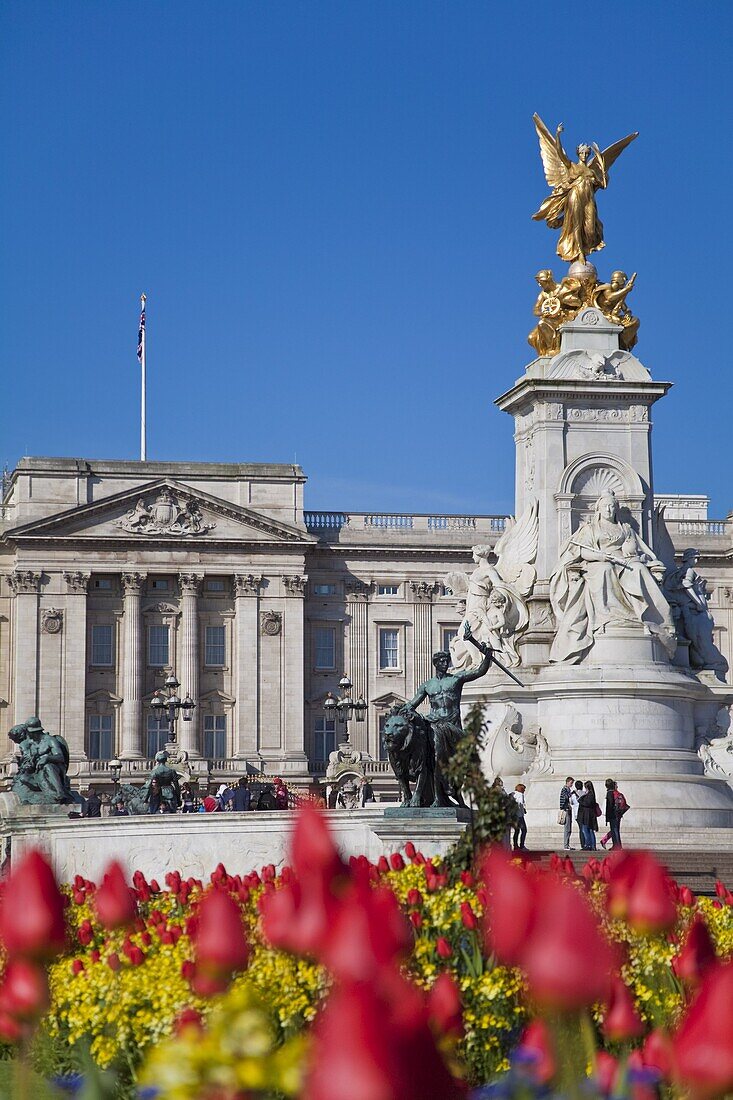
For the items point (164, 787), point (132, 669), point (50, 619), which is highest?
point (50, 619)

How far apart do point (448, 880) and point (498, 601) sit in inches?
790

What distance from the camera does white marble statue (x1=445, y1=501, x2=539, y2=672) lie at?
31.6 m

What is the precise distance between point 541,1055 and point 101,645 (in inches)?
3130

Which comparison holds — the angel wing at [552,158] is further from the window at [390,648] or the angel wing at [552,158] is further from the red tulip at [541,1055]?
the window at [390,648]

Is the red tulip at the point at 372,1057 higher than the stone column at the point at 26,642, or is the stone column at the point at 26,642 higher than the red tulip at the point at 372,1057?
the stone column at the point at 26,642

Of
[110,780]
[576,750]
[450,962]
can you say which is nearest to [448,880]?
[450,962]

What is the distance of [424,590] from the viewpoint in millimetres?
86625

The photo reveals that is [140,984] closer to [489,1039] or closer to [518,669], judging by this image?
[489,1039]

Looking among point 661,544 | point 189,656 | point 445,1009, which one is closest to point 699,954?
point 445,1009

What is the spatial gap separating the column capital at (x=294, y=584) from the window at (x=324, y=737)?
605 centimetres

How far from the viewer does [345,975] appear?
11.0 feet

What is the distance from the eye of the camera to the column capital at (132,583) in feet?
274

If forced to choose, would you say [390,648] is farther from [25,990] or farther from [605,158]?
[25,990]

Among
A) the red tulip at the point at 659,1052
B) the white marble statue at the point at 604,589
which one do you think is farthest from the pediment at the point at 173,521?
the red tulip at the point at 659,1052
